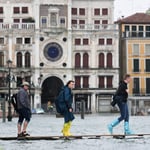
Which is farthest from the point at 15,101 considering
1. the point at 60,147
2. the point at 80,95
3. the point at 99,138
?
the point at 80,95

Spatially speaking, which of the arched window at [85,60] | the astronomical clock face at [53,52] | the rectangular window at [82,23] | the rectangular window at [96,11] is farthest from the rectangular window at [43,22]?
the rectangular window at [96,11]

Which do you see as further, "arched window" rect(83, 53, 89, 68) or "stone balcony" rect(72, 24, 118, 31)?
"stone balcony" rect(72, 24, 118, 31)

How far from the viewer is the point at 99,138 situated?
19391 millimetres

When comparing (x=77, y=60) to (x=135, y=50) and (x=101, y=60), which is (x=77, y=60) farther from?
(x=135, y=50)

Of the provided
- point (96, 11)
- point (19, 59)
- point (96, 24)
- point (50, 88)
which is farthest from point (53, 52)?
point (96, 11)

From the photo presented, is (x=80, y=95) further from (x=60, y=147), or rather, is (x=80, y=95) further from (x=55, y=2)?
(x=60, y=147)

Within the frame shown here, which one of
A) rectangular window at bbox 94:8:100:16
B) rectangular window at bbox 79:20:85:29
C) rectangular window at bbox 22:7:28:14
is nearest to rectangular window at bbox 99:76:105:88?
rectangular window at bbox 79:20:85:29

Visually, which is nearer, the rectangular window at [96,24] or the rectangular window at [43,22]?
the rectangular window at [43,22]

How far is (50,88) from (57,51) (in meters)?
4.75

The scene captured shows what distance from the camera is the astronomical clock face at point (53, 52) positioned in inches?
3616

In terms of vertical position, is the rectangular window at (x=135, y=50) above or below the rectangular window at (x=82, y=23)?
below

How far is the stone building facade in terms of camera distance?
9188cm

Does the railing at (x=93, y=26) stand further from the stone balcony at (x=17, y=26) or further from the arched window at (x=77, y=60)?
the stone balcony at (x=17, y=26)

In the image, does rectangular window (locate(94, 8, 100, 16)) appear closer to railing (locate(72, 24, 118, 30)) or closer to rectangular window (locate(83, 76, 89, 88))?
railing (locate(72, 24, 118, 30))
